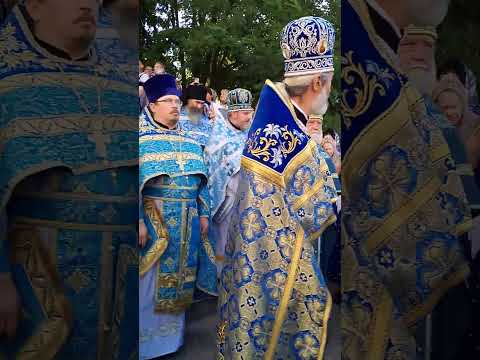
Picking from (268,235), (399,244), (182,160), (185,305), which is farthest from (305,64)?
(185,305)

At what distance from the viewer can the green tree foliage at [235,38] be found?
10906 millimetres

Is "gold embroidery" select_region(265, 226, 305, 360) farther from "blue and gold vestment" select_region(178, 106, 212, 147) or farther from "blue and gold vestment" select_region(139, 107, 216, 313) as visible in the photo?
"blue and gold vestment" select_region(178, 106, 212, 147)

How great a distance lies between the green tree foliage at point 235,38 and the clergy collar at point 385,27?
294 inches

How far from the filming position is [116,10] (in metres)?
2.32

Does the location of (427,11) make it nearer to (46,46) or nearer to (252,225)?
(46,46)

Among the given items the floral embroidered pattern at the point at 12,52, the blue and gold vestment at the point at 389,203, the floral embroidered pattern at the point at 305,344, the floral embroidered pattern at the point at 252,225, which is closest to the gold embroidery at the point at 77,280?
the floral embroidered pattern at the point at 12,52

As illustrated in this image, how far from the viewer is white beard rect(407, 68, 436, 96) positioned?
2.14 metres

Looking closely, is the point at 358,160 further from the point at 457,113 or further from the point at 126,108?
the point at 126,108

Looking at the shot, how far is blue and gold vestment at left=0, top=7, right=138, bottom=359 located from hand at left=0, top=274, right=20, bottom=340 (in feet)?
0.07

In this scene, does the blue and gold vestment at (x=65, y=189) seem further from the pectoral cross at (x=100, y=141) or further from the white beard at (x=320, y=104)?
the white beard at (x=320, y=104)

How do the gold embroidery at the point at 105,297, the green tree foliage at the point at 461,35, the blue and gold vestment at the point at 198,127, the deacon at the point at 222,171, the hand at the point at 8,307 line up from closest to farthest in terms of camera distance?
the green tree foliage at the point at 461,35 → the hand at the point at 8,307 → the gold embroidery at the point at 105,297 → the deacon at the point at 222,171 → the blue and gold vestment at the point at 198,127

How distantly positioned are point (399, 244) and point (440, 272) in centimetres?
13

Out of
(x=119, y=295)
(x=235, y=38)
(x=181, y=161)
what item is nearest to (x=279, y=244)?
(x=119, y=295)

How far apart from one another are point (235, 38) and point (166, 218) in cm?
605
